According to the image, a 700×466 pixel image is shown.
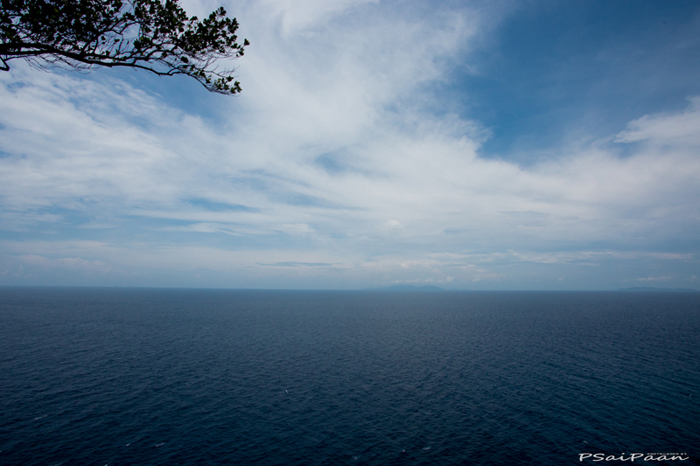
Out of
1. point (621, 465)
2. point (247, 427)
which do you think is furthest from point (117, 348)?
point (621, 465)

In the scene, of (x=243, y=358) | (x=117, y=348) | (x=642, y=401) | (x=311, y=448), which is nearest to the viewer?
(x=311, y=448)

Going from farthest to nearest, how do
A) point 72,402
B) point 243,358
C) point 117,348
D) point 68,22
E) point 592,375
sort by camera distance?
1. point 117,348
2. point 243,358
3. point 592,375
4. point 72,402
5. point 68,22

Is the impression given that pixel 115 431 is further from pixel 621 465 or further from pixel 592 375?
pixel 592 375

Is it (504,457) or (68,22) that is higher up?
(68,22)

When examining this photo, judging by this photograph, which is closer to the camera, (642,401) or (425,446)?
(425,446)

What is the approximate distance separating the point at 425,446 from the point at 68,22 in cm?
4914

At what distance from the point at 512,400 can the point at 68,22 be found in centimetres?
6595

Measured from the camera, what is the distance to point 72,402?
1871 inches

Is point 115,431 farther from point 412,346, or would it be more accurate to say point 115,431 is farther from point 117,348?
point 412,346

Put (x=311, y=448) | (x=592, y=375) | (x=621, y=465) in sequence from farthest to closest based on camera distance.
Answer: (x=592, y=375)
(x=311, y=448)
(x=621, y=465)

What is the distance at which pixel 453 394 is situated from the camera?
54.4 meters

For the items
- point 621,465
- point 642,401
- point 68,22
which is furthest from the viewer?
point 642,401

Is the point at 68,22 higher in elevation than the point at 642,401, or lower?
higher

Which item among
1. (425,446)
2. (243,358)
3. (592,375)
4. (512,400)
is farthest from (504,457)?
(243,358)
